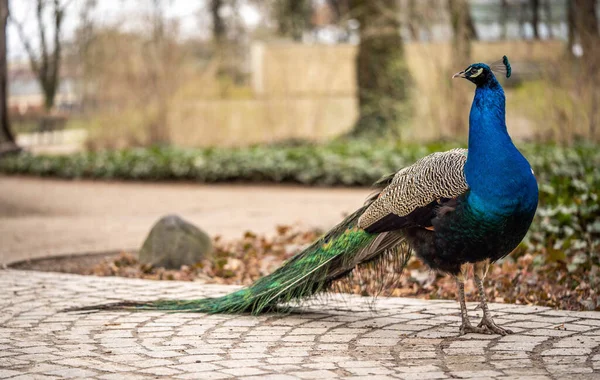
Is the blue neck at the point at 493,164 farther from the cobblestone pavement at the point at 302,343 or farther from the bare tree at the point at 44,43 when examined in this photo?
the bare tree at the point at 44,43

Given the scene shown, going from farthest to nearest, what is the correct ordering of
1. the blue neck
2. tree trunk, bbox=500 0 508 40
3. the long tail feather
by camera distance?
tree trunk, bbox=500 0 508 40
the long tail feather
the blue neck

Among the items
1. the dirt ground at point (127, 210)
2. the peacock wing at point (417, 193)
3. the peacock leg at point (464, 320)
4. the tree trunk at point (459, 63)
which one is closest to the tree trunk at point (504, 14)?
the tree trunk at point (459, 63)

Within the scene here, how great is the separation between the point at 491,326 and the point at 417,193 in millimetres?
881

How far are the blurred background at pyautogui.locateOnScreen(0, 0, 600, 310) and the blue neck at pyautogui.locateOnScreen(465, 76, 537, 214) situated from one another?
262 centimetres

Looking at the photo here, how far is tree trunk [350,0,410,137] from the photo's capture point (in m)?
17.8

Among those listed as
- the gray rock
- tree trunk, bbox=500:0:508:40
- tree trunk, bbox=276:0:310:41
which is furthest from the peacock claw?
tree trunk, bbox=276:0:310:41

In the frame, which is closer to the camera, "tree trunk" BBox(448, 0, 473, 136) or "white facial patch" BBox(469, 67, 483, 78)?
"white facial patch" BBox(469, 67, 483, 78)

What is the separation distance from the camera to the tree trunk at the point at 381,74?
17.8m

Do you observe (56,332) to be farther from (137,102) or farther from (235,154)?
(137,102)

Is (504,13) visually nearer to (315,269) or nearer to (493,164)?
(315,269)

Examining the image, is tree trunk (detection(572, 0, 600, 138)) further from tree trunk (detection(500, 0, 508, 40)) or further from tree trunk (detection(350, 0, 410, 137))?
tree trunk (detection(500, 0, 508, 40))

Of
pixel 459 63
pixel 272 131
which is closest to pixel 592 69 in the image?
pixel 459 63

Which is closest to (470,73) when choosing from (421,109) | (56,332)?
(56,332)

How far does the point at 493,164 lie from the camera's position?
452 cm
